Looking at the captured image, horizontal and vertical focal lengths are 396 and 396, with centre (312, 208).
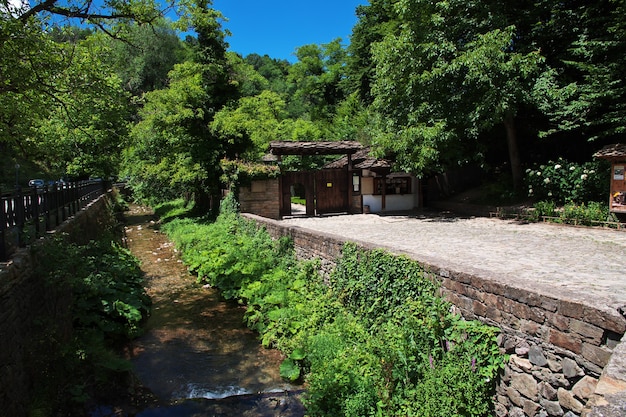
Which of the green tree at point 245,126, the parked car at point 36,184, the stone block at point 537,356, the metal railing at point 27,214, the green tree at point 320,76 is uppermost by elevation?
the green tree at point 320,76

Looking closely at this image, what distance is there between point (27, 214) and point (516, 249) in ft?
30.9

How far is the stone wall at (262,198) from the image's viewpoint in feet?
52.5

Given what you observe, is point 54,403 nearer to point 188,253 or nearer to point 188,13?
point 188,13

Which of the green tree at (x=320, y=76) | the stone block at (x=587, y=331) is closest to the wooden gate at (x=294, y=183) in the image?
the stone block at (x=587, y=331)

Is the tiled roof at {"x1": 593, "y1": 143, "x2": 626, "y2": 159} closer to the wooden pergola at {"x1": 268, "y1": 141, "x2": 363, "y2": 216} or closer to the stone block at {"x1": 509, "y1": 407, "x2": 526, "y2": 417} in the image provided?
the wooden pergola at {"x1": 268, "y1": 141, "x2": 363, "y2": 216}

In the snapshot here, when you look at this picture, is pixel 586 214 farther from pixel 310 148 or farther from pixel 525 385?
pixel 525 385

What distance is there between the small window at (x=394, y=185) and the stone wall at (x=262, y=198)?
4573mm

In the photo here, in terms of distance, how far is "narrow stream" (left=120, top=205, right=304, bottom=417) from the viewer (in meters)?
5.54

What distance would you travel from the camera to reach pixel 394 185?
18250 mm

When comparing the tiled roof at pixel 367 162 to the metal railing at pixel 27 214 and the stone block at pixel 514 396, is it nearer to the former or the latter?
the metal railing at pixel 27 214

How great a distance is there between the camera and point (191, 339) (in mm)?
7656

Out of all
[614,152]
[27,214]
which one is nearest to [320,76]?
[614,152]

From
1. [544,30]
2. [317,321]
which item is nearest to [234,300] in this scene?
[317,321]

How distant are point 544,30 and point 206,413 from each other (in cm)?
1771
